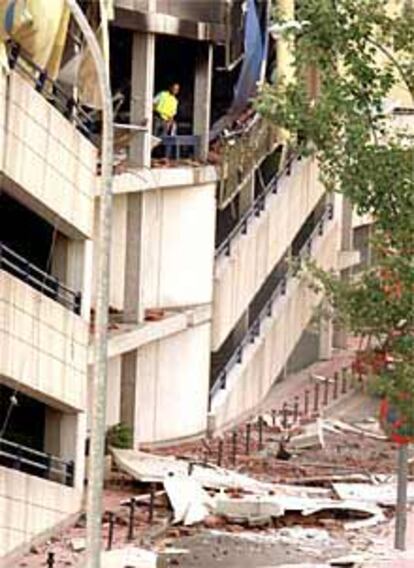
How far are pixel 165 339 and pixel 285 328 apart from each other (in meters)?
8.59

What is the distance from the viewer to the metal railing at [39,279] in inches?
941

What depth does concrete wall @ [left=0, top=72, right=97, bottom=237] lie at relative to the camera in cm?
2244

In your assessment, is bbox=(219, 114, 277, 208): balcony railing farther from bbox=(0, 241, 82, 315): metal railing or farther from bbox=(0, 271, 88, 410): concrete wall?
bbox=(0, 271, 88, 410): concrete wall

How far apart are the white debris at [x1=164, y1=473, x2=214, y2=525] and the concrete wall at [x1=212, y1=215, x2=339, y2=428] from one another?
7.54 m

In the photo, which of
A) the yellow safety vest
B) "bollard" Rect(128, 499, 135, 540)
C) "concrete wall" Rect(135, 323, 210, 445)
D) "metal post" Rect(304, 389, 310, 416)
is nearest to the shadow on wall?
"metal post" Rect(304, 389, 310, 416)

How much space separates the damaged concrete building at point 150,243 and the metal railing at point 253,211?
0.05 m

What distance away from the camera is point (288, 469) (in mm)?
32531

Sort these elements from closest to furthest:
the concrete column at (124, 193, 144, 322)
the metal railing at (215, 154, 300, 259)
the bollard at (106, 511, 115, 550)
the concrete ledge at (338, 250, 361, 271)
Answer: the bollard at (106, 511, 115, 550)
the concrete column at (124, 193, 144, 322)
the metal railing at (215, 154, 300, 259)
the concrete ledge at (338, 250, 361, 271)

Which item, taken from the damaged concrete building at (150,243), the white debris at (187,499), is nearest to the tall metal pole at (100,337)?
the damaged concrete building at (150,243)

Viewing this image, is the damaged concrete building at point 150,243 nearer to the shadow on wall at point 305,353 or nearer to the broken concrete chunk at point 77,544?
the shadow on wall at point 305,353

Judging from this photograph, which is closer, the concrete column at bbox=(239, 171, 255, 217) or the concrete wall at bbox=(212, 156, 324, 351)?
the concrete wall at bbox=(212, 156, 324, 351)

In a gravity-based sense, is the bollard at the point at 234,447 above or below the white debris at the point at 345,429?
below

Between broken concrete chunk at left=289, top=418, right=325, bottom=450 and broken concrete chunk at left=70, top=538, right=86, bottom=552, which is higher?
broken concrete chunk at left=289, top=418, right=325, bottom=450

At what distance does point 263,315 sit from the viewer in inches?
1598
